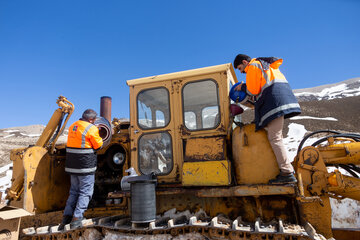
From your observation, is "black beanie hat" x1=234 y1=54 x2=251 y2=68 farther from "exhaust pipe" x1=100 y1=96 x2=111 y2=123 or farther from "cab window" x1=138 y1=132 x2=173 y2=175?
"exhaust pipe" x1=100 y1=96 x2=111 y2=123

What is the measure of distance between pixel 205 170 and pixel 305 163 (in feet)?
4.78

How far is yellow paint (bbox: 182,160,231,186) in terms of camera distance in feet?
12.7

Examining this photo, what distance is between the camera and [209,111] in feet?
14.6

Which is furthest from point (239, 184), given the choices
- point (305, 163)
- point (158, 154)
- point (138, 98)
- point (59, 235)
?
point (59, 235)

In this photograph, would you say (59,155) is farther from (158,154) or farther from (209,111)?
(209,111)

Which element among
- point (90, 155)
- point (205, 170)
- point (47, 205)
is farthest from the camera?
point (47, 205)

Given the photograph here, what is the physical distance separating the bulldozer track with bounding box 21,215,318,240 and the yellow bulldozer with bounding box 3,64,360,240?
0.01 meters

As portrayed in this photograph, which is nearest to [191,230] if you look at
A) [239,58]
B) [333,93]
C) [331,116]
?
[239,58]

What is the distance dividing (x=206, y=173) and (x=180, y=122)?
93cm

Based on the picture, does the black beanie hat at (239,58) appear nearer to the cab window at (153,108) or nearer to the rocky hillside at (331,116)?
the cab window at (153,108)

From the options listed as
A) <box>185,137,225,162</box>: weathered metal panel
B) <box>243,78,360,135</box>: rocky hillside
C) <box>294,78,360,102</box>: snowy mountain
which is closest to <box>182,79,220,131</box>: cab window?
<box>185,137,225,162</box>: weathered metal panel

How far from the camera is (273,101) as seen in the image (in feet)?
12.4

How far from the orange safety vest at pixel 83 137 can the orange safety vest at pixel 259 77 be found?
2.63m

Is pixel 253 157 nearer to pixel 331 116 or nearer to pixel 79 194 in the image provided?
pixel 79 194
